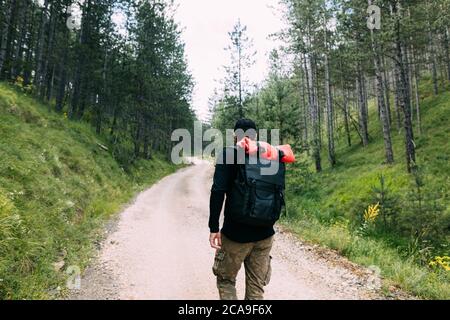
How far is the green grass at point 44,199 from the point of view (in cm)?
552

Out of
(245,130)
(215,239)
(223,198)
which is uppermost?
(245,130)

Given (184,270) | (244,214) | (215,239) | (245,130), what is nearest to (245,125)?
(245,130)

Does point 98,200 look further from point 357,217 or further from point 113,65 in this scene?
point 113,65

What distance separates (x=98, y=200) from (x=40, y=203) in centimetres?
492

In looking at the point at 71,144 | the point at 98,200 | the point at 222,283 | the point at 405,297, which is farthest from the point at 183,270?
the point at 71,144

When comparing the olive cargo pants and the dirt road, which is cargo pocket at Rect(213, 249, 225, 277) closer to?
the olive cargo pants

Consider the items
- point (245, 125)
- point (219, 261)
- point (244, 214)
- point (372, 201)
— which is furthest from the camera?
point (372, 201)

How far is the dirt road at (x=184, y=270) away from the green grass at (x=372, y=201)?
679 millimetres

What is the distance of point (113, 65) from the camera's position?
92.0 ft

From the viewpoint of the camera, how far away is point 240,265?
3.86m

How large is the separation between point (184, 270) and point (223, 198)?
3.58m

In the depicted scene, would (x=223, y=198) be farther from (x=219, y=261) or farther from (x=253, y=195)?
(x=219, y=261)

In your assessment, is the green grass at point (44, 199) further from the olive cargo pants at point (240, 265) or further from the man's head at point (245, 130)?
the man's head at point (245, 130)

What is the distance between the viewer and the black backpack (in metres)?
3.56
